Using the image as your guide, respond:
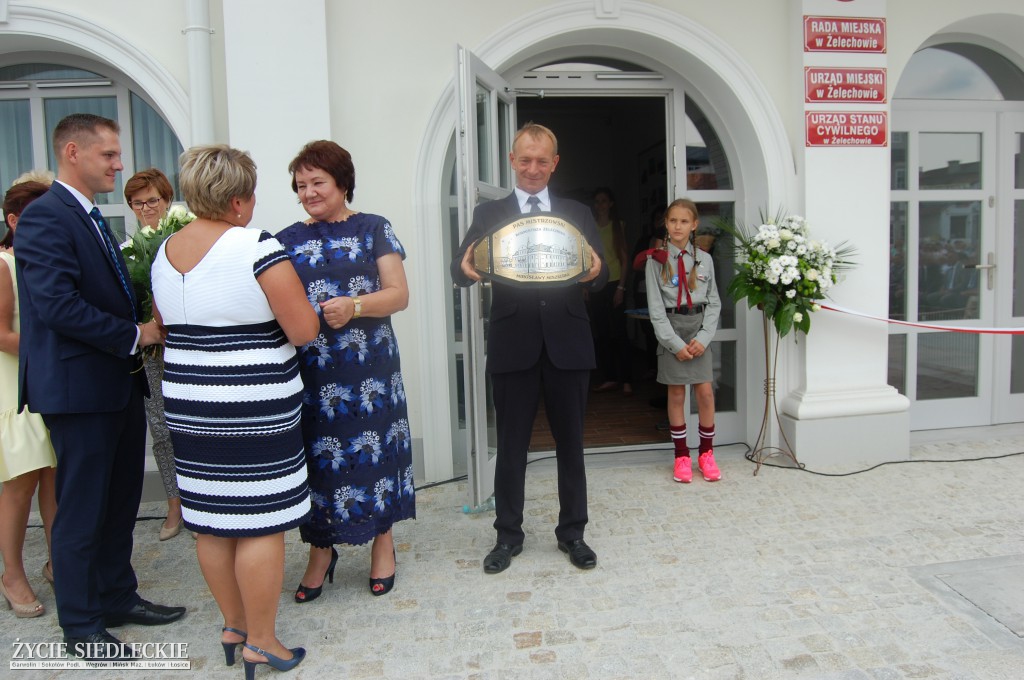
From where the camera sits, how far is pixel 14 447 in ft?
10.2

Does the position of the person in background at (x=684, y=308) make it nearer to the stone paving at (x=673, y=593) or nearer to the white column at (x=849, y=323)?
the stone paving at (x=673, y=593)

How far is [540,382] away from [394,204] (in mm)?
1769

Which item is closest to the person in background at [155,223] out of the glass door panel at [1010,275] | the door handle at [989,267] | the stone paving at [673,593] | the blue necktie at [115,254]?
the stone paving at [673,593]

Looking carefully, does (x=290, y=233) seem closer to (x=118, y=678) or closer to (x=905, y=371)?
(x=118, y=678)

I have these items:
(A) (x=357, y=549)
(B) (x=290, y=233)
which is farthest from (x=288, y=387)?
(A) (x=357, y=549)

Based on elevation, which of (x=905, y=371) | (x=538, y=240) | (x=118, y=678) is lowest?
(x=118, y=678)

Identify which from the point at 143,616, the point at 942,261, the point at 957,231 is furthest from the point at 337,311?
the point at 957,231

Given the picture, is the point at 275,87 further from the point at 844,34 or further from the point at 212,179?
the point at 844,34

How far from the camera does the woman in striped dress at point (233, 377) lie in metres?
2.40

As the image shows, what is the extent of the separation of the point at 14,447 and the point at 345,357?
4.70 feet

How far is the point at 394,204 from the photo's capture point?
15.2 feet

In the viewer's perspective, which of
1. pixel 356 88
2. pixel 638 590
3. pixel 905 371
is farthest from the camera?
pixel 905 371

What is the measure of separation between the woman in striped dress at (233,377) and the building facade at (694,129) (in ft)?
5.08

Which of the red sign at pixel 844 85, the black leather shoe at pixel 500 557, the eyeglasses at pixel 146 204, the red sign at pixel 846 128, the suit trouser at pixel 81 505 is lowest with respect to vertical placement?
the black leather shoe at pixel 500 557
